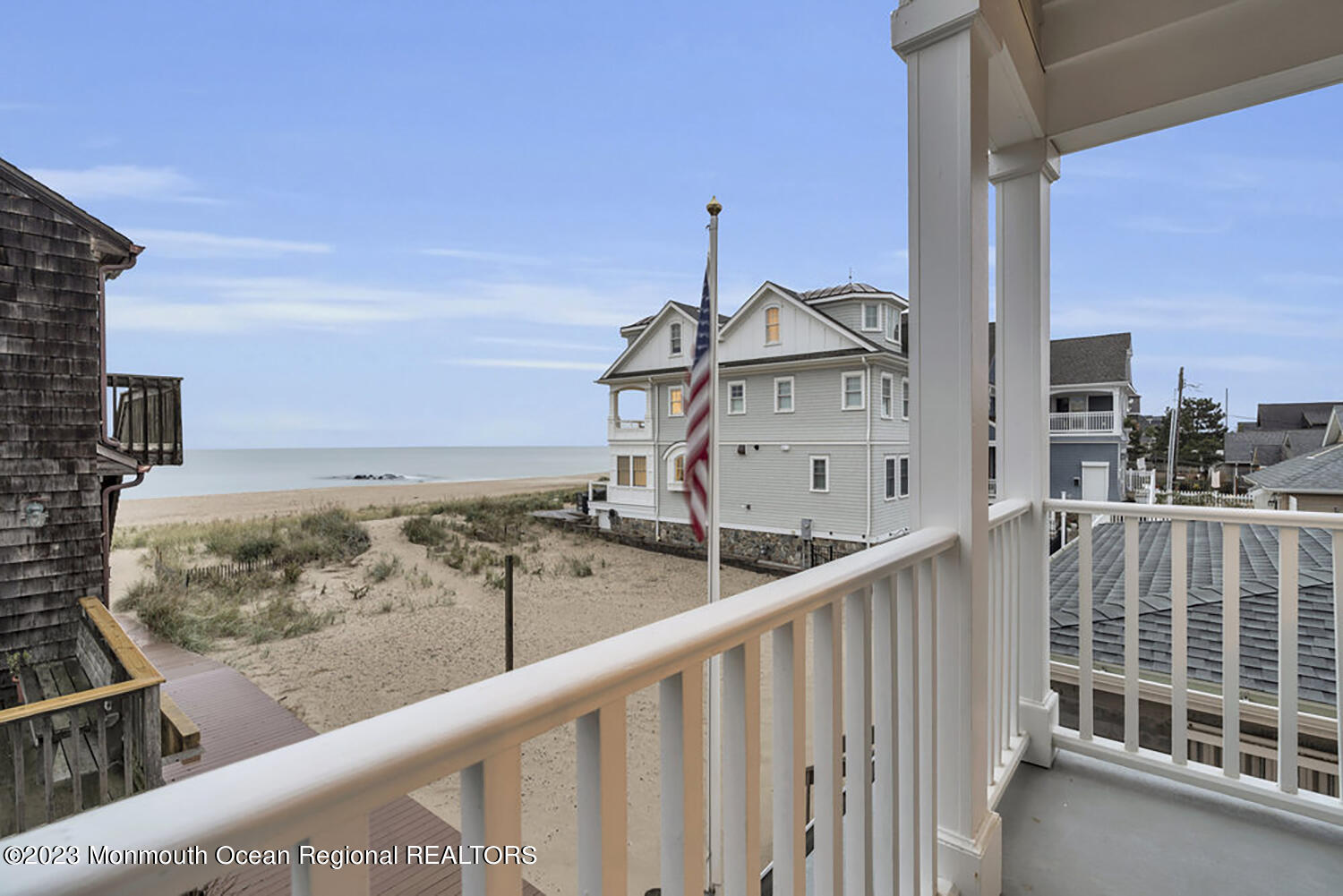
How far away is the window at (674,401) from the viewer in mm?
2676

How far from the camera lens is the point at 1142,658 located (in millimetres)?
2207

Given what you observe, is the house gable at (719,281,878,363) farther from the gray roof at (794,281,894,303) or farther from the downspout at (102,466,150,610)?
the downspout at (102,466,150,610)

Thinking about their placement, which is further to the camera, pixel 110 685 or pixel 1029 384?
pixel 1029 384

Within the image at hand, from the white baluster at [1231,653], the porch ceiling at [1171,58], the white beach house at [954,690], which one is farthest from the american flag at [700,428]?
the white baluster at [1231,653]

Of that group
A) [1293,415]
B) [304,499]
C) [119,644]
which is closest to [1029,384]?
[1293,415]

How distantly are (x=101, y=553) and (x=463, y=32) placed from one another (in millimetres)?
1408

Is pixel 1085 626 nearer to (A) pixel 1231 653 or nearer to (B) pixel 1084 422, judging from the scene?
(A) pixel 1231 653

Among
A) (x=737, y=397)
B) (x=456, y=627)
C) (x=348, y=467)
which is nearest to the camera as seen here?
(x=456, y=627)

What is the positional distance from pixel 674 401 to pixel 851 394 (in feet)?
2.30

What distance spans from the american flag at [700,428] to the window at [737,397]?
30 cm

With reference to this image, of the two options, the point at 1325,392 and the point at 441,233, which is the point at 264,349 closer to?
the point at 441,233

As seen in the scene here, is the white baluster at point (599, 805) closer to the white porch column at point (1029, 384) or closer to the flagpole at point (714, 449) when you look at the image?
the flagpole at point (714, 449)

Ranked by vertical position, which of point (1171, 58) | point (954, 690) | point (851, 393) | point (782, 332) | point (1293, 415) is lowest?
point (954, 690)

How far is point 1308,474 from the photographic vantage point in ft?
8.13
